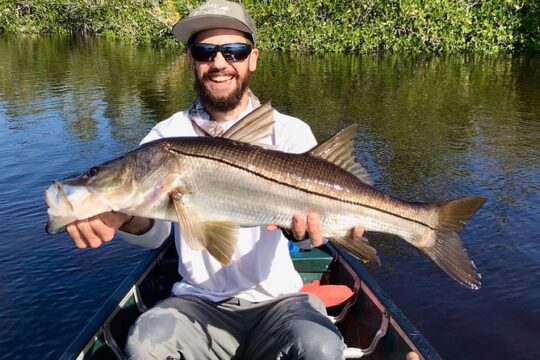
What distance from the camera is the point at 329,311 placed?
569 cm

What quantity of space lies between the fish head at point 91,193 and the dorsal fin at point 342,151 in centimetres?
123

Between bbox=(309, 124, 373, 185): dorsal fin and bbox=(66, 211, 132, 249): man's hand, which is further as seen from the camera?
bbox=(309, 124, 373, 185): dorsal fin

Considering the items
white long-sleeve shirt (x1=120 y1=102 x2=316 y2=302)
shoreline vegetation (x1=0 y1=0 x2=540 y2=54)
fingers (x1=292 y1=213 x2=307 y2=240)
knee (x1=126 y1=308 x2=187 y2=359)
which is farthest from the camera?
shoreline vegetation (x1=0 y1=0 x2=540 y2=54)

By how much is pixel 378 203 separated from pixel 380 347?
1.72m

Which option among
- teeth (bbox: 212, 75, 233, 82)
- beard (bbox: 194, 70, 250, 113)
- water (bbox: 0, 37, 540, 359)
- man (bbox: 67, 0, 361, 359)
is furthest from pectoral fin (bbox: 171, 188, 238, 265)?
water (bbox: 0, 37, 540, 359)

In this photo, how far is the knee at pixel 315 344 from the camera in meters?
3.51

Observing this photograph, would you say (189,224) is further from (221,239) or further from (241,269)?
(241,269)

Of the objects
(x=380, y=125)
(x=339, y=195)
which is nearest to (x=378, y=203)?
(x=339, y=195)

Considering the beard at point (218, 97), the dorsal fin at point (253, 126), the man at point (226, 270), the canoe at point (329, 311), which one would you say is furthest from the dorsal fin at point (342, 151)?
the canoe at point (329, 311)

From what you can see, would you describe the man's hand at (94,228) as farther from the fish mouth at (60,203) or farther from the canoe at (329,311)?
the canoe at (329,311)

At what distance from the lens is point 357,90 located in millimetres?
23141

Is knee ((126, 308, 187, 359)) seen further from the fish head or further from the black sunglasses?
the black sunglasses

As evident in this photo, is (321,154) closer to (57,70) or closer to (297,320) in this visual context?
(297,320)

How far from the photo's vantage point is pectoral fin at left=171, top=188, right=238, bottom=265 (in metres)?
3.29
